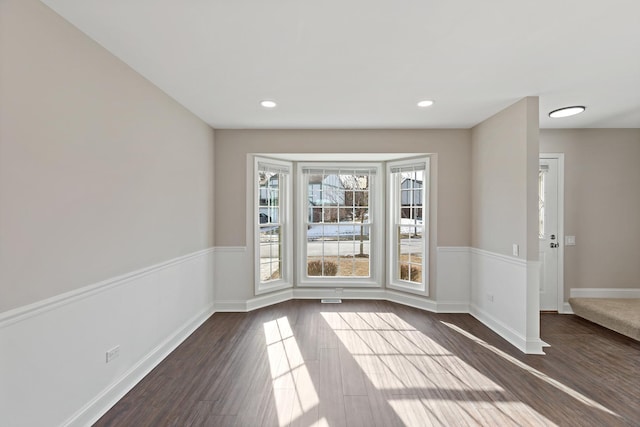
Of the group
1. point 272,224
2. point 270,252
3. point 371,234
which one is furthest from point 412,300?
point 272,224

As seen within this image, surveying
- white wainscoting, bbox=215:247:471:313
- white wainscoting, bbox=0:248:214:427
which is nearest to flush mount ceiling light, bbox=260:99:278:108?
white wainscoting, bbox=0:248:214:427

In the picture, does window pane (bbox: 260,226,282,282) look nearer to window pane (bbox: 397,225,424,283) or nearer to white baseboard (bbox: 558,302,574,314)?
window pane (bbox: 397,225,424,283)

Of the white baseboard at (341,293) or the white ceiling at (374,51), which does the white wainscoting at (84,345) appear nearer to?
the white ceiling at (374,51)

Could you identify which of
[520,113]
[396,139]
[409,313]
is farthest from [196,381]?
[520,113]

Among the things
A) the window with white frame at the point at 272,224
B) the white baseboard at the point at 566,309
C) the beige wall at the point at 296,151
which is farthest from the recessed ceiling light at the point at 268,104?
the white baseboard at the point at 566,309

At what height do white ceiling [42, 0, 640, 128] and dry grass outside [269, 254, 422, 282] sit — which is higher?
white ceiling [42, 0, 640, 128]

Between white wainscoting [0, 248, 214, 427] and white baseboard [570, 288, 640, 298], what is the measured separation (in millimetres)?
5162

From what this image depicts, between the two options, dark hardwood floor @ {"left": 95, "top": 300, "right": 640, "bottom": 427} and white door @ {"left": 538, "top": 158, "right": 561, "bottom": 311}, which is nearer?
dark hardwood floor @ {"left": 95, "top": 300, "right": 640, "bottom": 427}

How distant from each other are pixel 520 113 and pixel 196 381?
12.8 feet

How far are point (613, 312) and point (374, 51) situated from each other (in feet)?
13.3

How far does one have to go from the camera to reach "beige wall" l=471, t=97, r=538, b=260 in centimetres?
305

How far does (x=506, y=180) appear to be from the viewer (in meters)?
3.41

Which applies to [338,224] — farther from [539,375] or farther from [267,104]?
[539,375]

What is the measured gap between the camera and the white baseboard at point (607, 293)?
4.18 metres
